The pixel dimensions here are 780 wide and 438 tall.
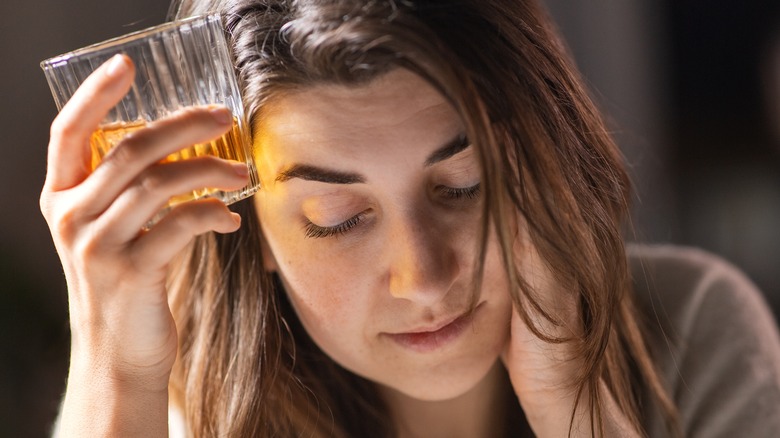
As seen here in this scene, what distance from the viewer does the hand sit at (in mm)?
756

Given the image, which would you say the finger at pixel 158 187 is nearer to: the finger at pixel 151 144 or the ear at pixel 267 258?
the finger at pixel 151 144

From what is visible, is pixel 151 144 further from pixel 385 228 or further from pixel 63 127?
pixel 385 228

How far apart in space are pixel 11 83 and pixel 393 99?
1.32m

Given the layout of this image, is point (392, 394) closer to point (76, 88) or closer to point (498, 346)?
point (498, 346)

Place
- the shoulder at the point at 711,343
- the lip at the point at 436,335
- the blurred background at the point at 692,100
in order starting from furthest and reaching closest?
1. the blurred background at the point at 692,100
2. the shoulder at the point at 711,343
3. the lip at the point at 436,335

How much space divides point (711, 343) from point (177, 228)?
868 mm

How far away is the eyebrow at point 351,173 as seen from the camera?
0.87 metres

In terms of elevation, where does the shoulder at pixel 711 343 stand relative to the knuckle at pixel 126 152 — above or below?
below

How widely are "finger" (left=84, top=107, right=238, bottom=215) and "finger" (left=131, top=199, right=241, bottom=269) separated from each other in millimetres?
53

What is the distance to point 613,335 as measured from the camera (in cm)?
118

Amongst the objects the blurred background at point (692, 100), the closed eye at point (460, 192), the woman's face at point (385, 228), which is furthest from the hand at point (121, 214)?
the blurred background at point (692, 100)

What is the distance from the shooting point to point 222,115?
0.77m

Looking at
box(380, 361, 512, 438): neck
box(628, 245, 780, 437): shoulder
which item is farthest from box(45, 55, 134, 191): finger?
box(628, 245, 780, 437): shoulder

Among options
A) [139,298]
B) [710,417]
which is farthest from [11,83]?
[710,417]
